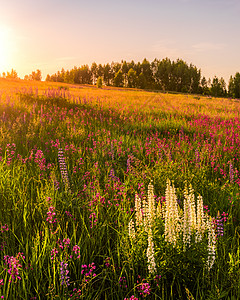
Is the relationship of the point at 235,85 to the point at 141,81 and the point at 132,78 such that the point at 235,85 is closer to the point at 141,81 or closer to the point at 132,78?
the point at 141,81

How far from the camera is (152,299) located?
6.14ft

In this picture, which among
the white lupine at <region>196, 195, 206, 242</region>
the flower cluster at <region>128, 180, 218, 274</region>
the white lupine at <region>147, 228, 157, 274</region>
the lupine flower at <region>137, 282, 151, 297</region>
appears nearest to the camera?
the lupine flower at <region>137, 282, 151, 297</region>

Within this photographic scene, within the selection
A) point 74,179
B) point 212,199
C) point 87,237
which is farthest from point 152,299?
point 74,179

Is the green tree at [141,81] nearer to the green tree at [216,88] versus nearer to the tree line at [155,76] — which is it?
the tree line at [155,76]

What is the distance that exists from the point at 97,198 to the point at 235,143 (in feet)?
14.2

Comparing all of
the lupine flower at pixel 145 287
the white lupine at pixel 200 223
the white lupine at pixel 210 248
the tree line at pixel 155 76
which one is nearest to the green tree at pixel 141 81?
the tree line at pixel 155 76

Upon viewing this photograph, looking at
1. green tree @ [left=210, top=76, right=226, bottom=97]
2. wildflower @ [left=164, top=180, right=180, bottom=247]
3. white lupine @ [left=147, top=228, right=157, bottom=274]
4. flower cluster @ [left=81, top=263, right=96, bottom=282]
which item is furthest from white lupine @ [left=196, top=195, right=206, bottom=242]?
green tree @ [left=210, top=76, right=226, bottom=97]

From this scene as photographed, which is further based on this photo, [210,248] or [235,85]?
[235,85]

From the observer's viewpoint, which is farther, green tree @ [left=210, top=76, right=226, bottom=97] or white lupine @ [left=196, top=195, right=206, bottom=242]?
green tree @ [left=210, top=76, right=226, bottom=97]

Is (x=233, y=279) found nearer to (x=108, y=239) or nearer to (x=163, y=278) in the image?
(x=163, y=278)

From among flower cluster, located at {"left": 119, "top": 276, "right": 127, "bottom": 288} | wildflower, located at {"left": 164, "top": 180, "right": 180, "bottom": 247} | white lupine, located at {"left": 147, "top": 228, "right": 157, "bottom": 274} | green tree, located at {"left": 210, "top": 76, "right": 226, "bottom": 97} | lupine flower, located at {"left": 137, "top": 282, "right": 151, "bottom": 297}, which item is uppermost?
green tree, located at {"left": 210, "top": 76, "right": 226, "bottom": 97}

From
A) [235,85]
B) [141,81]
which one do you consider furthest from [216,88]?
[141,81]

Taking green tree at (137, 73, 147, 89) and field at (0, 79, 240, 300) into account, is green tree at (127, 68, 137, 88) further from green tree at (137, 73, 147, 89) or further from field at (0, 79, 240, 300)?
field at (0, 79, 240, 300)

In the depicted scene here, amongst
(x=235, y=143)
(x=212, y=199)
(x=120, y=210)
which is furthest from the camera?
(x=235, y=143)
